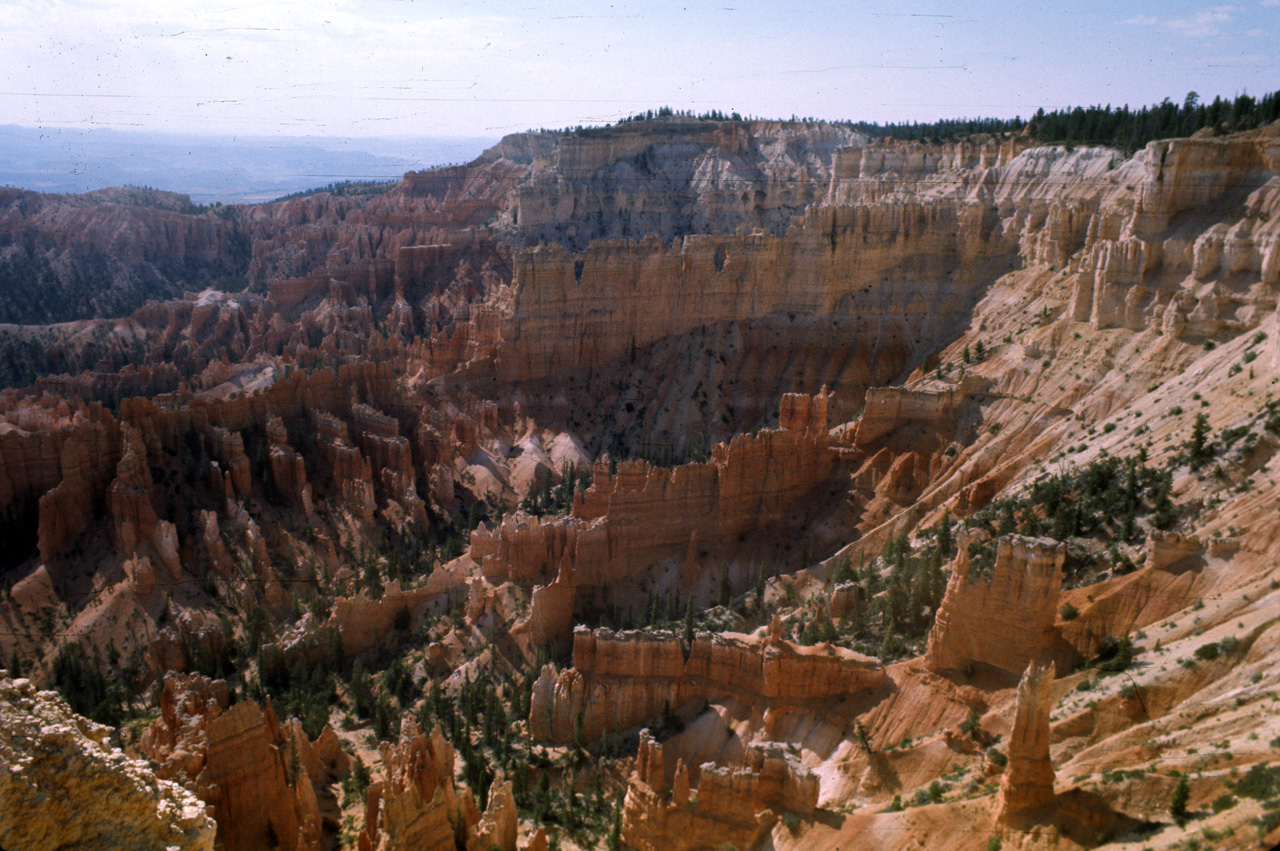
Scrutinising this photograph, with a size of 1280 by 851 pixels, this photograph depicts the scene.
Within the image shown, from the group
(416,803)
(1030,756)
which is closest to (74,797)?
(416,803)

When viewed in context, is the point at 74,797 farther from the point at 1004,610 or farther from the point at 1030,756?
the point at 1004,610

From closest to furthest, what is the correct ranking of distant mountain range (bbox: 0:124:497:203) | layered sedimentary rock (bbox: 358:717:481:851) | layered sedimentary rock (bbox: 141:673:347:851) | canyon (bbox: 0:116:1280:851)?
layered sedimentary rock (bbox: 358:717:481:851) < canyon (bbox: 0:116:1280:851) < layered sedimentary rock (bbox: 141:673:347:851) < distant mountain range (bbox: 0:124:497:203)

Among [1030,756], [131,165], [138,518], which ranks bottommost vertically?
[138,518]

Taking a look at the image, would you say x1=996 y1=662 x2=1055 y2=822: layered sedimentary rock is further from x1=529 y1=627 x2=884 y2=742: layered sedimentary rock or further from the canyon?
x1=529 y1=627 x2=884 y2=742: layered sedimentary rock

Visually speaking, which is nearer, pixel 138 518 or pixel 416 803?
pixel 416 803

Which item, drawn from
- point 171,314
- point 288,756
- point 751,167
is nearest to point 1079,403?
point 288,756

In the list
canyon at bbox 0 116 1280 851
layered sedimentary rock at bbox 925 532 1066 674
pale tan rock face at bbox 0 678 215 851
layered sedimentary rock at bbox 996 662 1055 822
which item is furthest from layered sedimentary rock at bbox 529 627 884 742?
pale tan rock face at bbox 0 678 215 851
